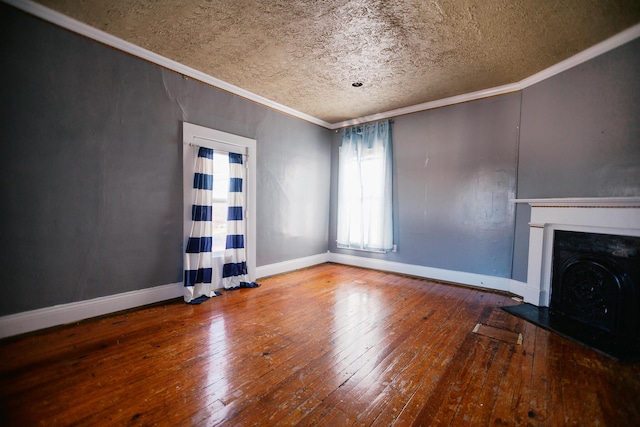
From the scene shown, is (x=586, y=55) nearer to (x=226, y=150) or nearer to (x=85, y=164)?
(x=226, y=150)

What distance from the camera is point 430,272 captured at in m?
4.07

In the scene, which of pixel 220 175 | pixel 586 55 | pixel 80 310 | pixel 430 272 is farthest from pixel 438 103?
pixel 80 310

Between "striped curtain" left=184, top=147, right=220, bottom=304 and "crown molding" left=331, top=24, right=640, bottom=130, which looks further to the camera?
"striped curtain" left=184, top=147, right=220, bottom=304

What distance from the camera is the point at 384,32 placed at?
7.83 ft

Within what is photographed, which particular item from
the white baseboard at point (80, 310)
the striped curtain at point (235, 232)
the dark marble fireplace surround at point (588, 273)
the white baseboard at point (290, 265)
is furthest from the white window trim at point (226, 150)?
the dark marble fireplace surround at point (588, 273)

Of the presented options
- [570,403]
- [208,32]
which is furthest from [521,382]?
[208,32]

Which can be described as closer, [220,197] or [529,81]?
[529,81]

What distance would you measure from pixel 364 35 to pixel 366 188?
2.55 m

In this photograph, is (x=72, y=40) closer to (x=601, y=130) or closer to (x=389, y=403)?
(x=389, y=403)

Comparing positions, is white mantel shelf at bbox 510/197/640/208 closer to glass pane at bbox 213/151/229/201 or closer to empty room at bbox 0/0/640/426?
empty room at bbox 0/0/640/426

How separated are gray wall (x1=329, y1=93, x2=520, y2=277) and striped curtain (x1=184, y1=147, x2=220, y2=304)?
2832 mm

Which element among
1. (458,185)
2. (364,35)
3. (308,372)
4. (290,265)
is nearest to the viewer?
(308,372)

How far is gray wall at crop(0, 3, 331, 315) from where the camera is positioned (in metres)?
2.14

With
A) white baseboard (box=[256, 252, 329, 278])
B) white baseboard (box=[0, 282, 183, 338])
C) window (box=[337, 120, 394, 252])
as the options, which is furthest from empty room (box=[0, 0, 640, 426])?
window (box=[337, 120, 394, 252])
